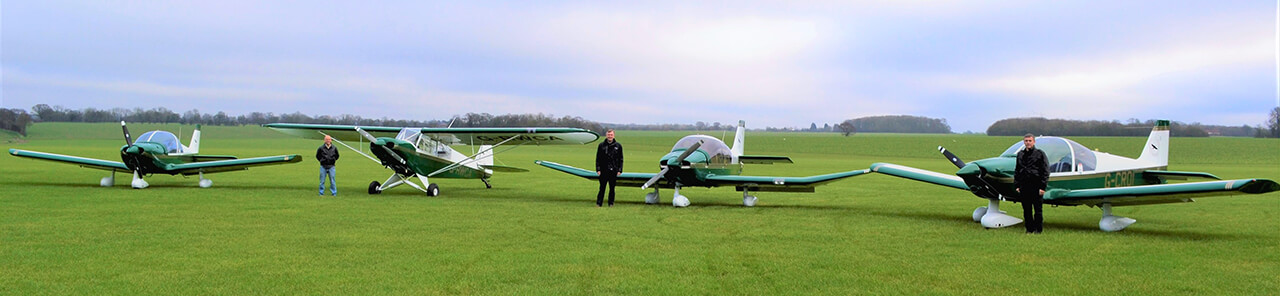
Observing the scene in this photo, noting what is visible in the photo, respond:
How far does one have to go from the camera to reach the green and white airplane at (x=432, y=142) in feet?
54.0

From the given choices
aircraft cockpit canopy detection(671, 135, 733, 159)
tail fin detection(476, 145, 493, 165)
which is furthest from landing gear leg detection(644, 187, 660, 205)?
tail fin detection(476, 145, 493, 165)

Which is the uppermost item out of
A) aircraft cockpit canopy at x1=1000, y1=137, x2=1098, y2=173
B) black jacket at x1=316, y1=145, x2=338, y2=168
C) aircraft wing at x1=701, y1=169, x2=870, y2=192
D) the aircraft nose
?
aircraft cockpit canopy at x1=1000, y1=137, x2=1098, y2=173

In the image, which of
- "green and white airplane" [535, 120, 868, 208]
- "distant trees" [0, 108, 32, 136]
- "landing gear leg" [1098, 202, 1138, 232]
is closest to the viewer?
"landing gear leg" [1098, 202, 1138, 232]

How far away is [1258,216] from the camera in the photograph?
40.7 ft

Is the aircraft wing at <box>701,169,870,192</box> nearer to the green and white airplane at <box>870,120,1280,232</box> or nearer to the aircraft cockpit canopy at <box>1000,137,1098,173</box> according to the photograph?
the green and white airplane at <box>870,120,1280,232</box>

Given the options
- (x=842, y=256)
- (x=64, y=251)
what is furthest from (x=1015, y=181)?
(x=64, y=251)

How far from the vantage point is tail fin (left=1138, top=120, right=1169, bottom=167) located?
456 inches

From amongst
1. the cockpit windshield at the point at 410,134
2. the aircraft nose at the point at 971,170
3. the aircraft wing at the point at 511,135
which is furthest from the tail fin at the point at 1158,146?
the cockpit windshield at the point at 410,134

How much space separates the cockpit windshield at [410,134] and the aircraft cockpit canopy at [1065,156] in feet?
36.0

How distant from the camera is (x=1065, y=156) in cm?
1105

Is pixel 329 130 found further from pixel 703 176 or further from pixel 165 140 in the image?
pixel 703 176

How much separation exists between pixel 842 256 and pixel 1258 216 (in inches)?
324

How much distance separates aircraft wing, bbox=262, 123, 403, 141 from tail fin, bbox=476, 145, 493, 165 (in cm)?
181

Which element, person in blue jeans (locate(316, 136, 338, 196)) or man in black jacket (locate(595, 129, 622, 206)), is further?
person in blue jeans (locate(316, 136, 338, 196))
